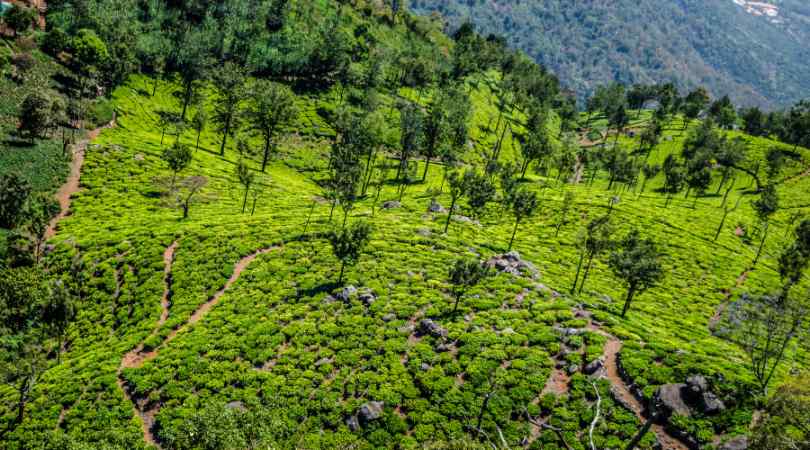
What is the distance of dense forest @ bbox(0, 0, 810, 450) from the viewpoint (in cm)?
4025

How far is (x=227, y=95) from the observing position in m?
153

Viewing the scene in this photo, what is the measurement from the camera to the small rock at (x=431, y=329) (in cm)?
5125

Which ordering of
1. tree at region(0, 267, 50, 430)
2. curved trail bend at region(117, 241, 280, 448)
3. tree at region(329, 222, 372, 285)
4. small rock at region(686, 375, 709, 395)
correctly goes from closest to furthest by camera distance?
small rock at region(686, 375, 709, 395), curved trail bend at region(117, 241, 280, 448), tree at region(0, 267, 50, 430), tree at region(329, 222, 372, 285)

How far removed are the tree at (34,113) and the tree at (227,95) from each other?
39025 millimetres

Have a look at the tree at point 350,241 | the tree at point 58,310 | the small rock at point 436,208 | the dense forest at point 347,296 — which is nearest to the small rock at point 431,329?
the dense forest at point 347,296

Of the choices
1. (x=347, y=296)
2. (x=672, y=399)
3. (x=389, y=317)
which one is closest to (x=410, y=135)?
(x=347, y=296)

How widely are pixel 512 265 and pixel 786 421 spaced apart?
41.5m

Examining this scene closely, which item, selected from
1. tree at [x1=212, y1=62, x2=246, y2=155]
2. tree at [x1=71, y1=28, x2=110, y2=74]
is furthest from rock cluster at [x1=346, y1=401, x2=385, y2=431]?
tree at [x1=71, y1=28, x2=110, y2=74]

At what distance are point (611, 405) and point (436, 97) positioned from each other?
546 ft

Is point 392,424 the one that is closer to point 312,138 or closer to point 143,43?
point 312,138

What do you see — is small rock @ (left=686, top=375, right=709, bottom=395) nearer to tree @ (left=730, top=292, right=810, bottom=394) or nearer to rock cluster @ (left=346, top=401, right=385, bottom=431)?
tree @ (left=730, top=292, right=810, bottom=394)

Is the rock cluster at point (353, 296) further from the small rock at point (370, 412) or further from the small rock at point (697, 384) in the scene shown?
the small rock at point (697, 384)

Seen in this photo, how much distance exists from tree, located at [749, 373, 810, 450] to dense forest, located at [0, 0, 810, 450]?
16 cm

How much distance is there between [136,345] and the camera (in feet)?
167
